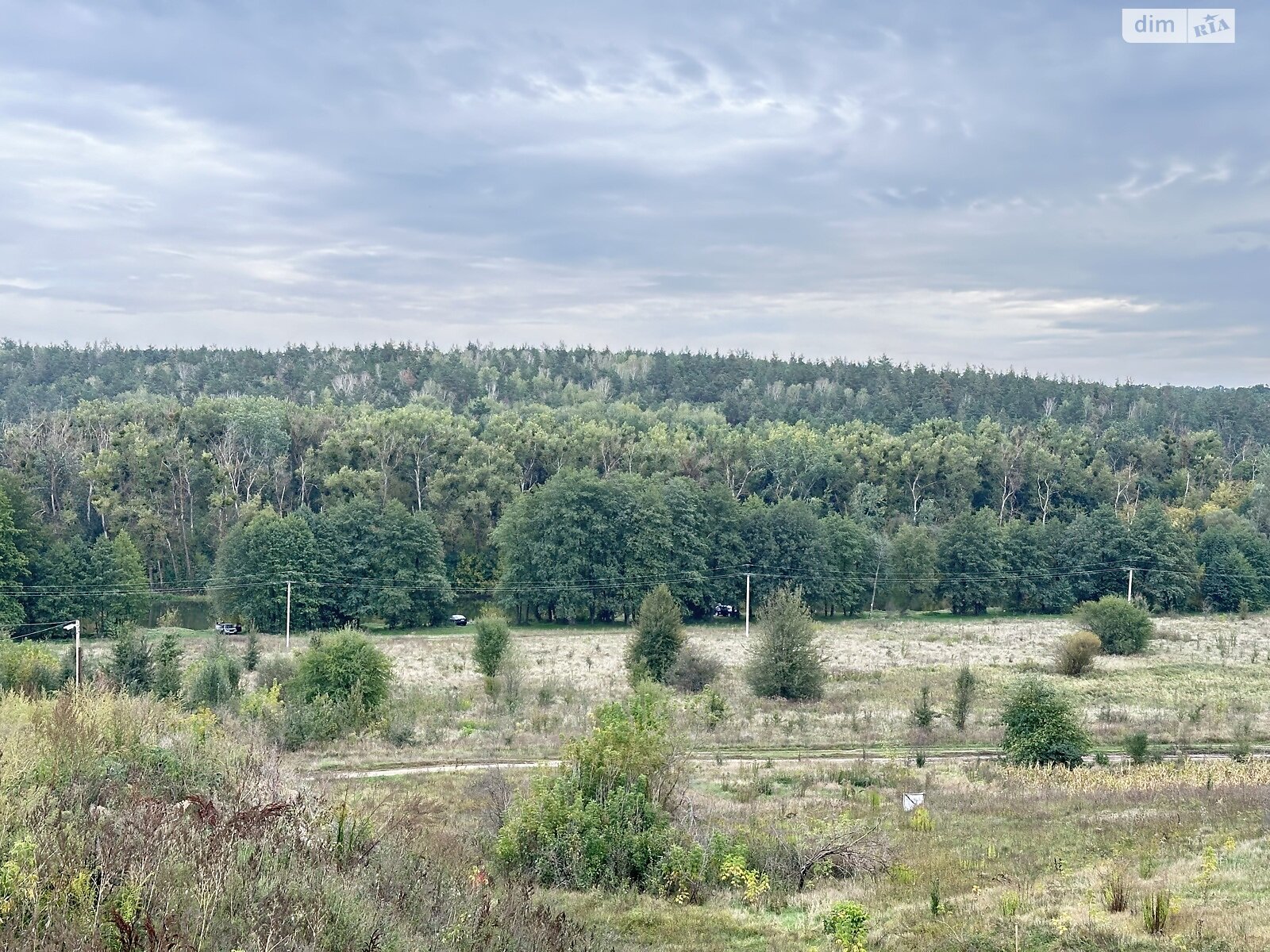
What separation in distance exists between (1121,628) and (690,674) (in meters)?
26.0

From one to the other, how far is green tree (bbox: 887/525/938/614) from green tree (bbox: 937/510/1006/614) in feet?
3.94

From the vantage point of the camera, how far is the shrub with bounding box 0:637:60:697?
32.8 metres

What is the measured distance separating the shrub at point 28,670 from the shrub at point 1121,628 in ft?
158

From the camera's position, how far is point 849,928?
1060 centimetres

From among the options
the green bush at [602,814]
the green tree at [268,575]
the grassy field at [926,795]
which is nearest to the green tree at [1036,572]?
the grassy field at [926,795]

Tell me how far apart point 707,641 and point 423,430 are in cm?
3991

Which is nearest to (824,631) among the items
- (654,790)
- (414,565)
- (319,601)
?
(414,565)

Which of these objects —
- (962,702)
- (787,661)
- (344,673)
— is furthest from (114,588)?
(962,702)

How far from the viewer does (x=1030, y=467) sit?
10244 centimetres

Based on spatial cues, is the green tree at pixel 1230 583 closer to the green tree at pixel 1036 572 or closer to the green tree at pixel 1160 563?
the green tree at pixel 1160 563

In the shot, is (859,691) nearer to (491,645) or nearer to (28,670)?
(491,645)

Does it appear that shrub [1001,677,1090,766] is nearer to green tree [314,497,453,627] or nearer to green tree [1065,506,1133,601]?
green tree [314,497,453,627]

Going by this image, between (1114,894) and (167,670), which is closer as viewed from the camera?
(1114,894)

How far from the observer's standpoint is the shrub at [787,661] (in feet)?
134
